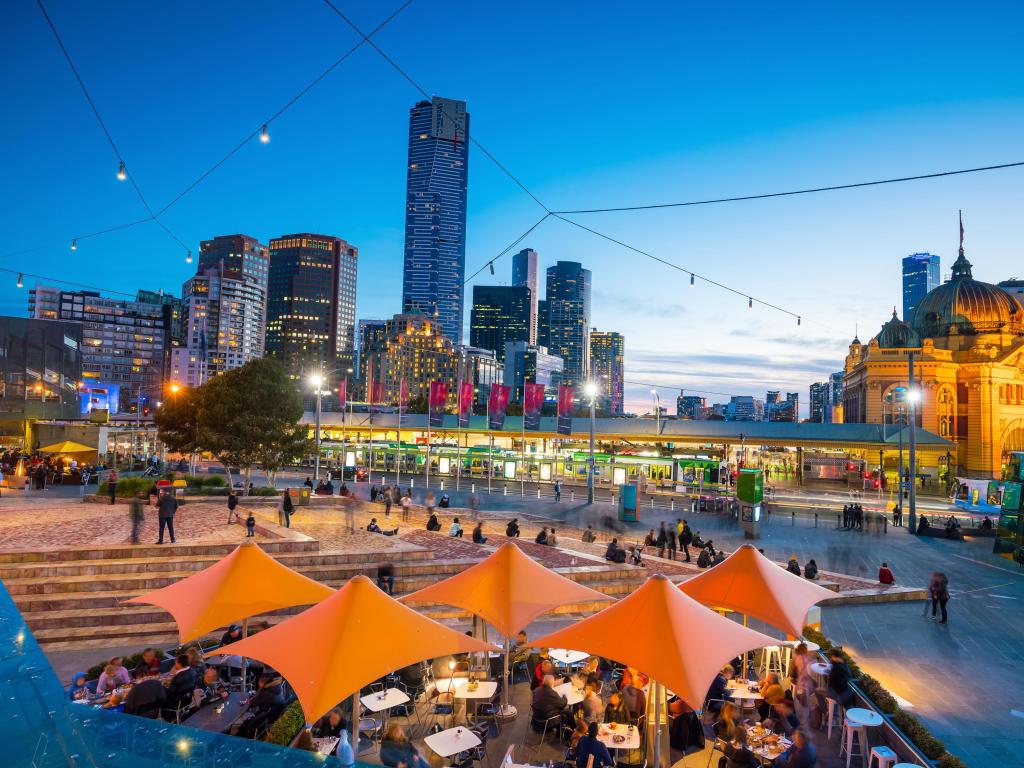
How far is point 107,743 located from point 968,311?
303ft

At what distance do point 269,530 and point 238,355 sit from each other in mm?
189749

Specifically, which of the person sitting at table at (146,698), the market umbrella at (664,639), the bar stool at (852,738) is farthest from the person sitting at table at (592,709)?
the person sitting at table at (146,698)

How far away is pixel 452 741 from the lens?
7539mm

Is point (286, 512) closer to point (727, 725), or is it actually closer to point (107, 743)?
point (727, 725)

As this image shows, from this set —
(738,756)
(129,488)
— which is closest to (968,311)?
(738,756)

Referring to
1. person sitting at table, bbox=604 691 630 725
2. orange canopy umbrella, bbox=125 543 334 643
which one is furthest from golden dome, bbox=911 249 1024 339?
orange canopy umbrella, bbox=125 543 334 643

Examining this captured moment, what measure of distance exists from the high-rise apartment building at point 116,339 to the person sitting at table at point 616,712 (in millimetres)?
178313

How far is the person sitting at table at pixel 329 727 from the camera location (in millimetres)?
7840

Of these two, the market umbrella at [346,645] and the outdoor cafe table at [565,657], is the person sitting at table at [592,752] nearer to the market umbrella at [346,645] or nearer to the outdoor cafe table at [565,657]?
the market umbrella at [346,645]

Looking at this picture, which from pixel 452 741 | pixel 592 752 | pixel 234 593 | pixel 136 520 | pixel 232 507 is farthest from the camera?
pixel 232 507

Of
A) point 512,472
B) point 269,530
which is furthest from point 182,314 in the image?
point 269,530

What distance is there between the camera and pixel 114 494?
23.4 m

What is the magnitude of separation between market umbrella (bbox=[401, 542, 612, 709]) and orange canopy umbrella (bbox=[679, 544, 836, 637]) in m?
1.72

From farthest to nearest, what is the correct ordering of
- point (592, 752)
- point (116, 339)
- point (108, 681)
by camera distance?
point (116, 339), point (108, 681), point (592, 752)
